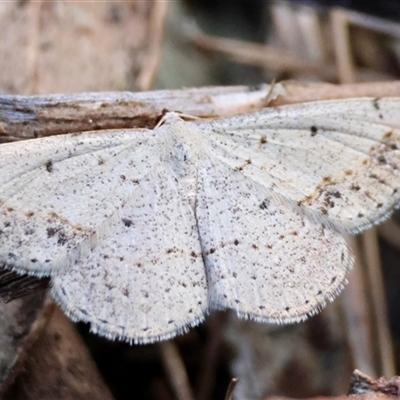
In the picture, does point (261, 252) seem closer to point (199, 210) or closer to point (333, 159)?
point (199, 210)

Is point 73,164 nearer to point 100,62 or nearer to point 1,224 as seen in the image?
point 1,224

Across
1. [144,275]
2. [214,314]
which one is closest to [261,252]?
[144,275]

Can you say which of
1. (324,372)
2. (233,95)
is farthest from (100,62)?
(324,372)

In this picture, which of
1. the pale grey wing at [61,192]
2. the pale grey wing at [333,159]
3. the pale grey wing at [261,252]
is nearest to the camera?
the pale grey wing at [61,192]

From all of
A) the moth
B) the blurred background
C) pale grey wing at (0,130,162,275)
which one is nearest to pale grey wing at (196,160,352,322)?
the moth

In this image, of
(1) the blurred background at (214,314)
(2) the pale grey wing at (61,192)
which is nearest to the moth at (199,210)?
(2) the pale grey wing at (61,192)

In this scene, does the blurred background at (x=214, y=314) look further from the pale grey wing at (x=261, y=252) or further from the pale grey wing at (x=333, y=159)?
the pale grey wing at (x=333, y=159)
